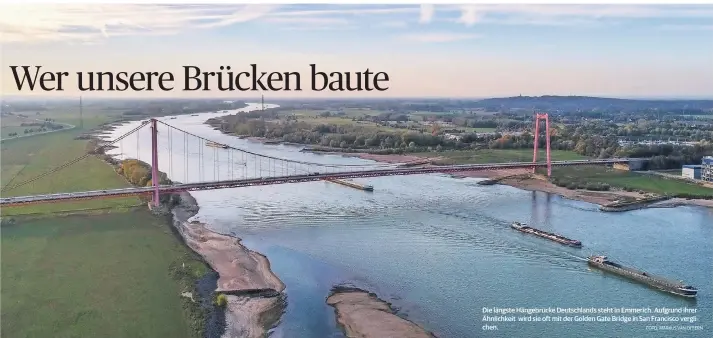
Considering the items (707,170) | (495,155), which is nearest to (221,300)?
(707,170)

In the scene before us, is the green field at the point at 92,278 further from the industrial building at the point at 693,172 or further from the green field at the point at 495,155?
the industrial building at the point at 693,172

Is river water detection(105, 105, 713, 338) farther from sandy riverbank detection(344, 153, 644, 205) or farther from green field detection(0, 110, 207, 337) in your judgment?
green field detection(0, 110, 207, 337)

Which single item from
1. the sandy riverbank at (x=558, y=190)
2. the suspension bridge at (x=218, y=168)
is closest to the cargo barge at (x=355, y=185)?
the suspension bridge at (x=218, y=168)

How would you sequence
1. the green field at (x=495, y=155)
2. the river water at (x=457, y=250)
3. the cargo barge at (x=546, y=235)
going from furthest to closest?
the green field at (x=495, y=155) < the cargo barge at (x=546, y=235) < the river water at (x=457, y=250)

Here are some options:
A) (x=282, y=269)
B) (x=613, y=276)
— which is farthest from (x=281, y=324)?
(x=613, y=276)

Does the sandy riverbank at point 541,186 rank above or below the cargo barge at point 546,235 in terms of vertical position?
above

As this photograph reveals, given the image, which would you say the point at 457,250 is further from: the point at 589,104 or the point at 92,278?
the point at 589,104

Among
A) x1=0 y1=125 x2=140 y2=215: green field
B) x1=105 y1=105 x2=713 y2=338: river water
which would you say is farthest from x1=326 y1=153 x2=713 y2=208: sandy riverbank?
x1=0 y1=125 x2=140 y2=215: green field
